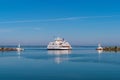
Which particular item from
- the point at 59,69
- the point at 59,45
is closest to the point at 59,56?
the point at 59,69

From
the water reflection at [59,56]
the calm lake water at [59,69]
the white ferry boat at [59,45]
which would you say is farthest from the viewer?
the white ferry boat at [59,45]

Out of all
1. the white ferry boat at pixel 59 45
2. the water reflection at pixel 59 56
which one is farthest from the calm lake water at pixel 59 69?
the white ferry boat at pixel 59 45

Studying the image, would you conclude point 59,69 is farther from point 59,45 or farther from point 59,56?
point 59,45

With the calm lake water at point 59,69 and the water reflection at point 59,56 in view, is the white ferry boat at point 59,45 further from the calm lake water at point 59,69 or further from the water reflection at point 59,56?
the calm lake water at point 59,69

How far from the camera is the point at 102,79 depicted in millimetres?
28156

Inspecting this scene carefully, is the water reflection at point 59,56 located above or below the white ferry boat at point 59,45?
below

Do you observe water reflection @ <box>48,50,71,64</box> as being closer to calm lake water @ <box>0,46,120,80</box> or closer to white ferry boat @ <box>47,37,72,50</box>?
calm lake water @ <box>0,46,120,80</box>

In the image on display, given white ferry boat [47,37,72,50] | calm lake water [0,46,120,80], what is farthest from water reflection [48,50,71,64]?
white ferry boat [47,37,72,50]

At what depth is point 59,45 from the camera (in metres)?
134

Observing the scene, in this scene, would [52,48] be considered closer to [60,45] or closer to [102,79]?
[60,45]

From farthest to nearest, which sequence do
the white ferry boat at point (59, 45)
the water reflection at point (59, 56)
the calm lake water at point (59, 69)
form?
the white ferry boat at point (59, 45)
the water reflection at point (59, 56)
the calm lake water at point (59, 69)

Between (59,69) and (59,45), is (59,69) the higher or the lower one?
the lower one

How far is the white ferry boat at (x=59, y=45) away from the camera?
134 m

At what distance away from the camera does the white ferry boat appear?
133875 mm
